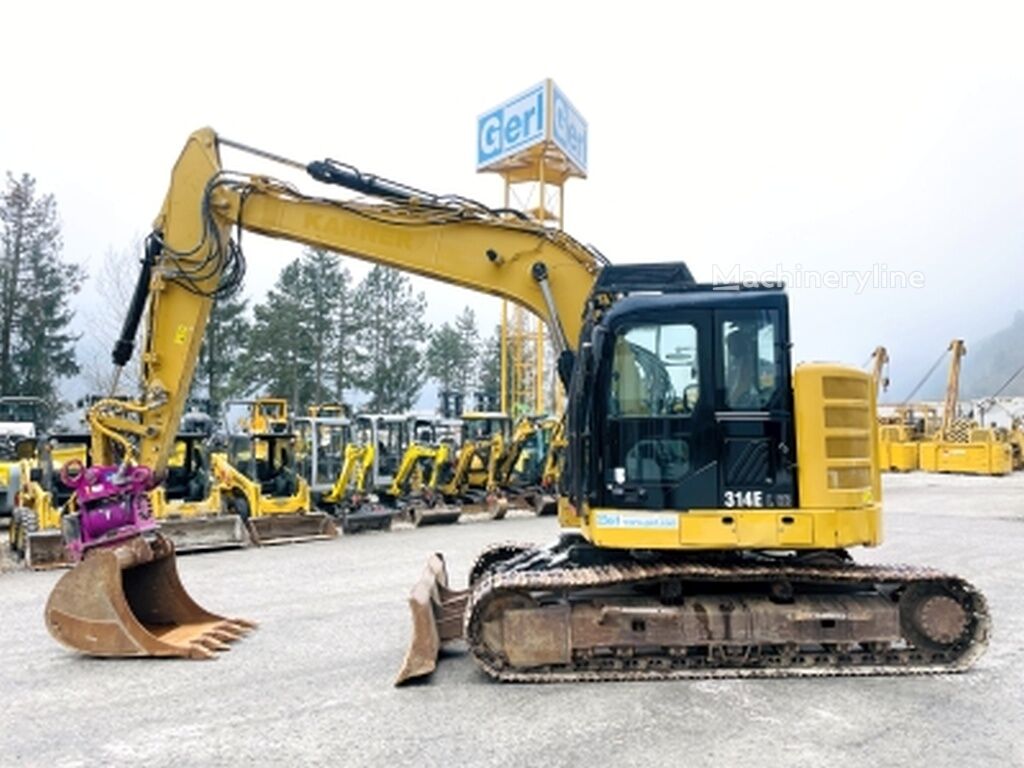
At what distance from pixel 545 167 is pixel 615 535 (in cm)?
3255

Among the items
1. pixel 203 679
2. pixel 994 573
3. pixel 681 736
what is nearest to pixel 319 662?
pixel 203 679

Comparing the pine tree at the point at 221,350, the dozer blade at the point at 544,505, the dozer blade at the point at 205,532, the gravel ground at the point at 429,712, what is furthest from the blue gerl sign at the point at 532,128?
the gravel ground at the point at 429,712

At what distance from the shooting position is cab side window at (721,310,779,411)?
6477 mm

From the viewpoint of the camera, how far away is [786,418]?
6461 mm

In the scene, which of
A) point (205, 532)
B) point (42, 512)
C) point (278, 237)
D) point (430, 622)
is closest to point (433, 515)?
point (205, 532)

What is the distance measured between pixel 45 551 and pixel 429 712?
9.04 meters

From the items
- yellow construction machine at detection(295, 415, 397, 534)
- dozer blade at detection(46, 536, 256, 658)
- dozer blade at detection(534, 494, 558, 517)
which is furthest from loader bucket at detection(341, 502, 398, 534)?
dozer blade at detection(46, 536, 256, 658)

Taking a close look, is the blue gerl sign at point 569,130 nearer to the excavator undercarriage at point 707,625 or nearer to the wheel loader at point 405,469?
the wheel loader at point 405,469

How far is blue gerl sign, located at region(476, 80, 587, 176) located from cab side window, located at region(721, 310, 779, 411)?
30.5m

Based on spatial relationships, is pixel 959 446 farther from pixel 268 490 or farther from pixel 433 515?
pixel 268 490

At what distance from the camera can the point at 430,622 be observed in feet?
20.5

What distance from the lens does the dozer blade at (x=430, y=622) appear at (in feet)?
20.1

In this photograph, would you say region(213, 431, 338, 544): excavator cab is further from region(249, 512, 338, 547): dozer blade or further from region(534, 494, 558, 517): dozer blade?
region(534, 494, 558, 517): dozer blade

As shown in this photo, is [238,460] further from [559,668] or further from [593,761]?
Answer: [593,761]
